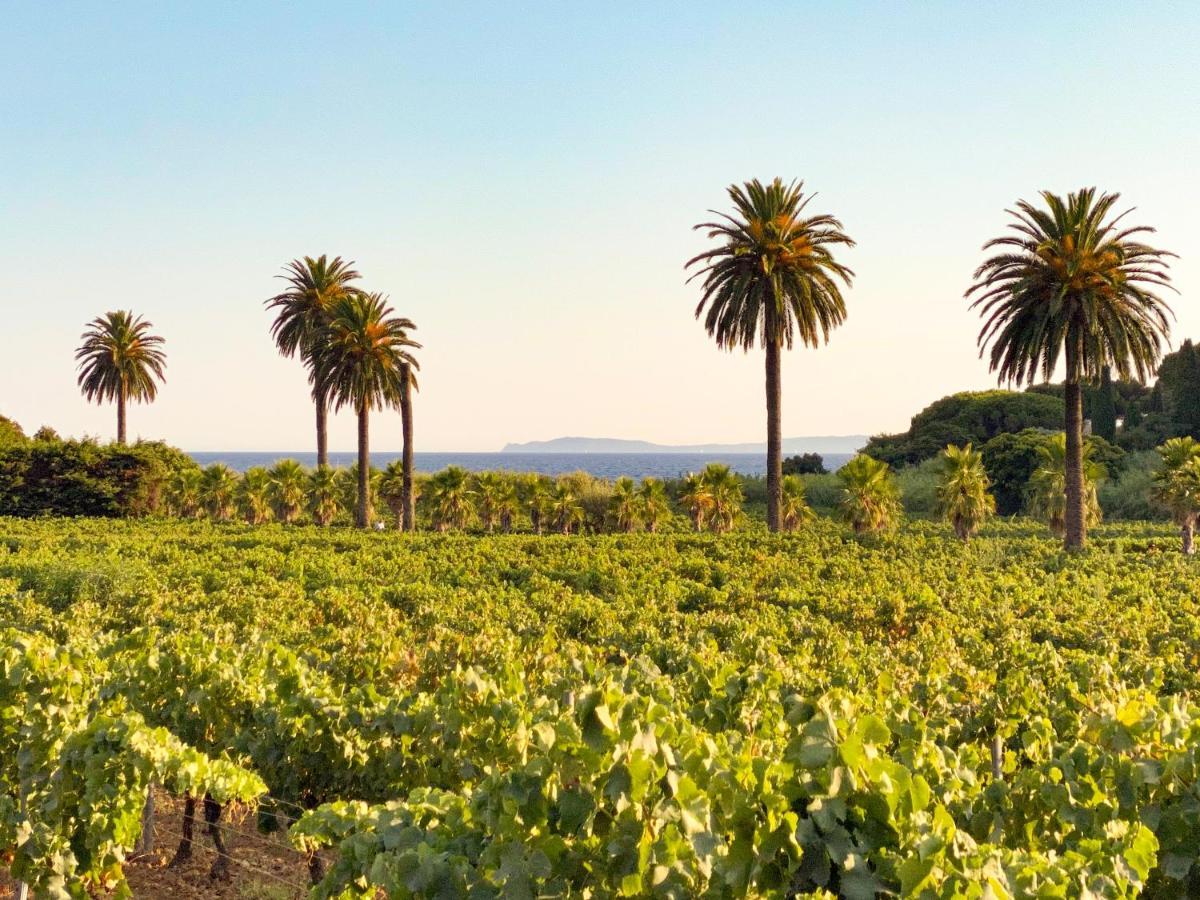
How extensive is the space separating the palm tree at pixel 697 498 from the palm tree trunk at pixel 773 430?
18.4ft

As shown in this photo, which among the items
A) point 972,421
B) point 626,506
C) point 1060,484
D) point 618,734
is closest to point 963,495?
point 1060,484

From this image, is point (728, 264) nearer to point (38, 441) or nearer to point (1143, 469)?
point (1143, 469)

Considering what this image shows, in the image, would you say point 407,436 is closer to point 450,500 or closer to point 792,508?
point 450,500

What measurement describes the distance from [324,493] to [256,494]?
3563mm

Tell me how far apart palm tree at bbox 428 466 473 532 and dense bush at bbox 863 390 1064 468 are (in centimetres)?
4466

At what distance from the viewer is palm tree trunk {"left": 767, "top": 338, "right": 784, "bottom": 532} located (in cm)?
3534

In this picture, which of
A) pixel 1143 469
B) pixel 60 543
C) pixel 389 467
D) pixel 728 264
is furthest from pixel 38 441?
pixel 1143 469

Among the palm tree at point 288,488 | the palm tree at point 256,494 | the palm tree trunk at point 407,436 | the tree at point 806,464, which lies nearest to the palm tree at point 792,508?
the palm tree trunk at point 407,436

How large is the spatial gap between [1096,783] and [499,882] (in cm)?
368

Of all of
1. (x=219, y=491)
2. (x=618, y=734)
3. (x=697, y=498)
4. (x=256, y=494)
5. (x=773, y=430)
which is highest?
(x=773, y=430)

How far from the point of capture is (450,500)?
148 ft

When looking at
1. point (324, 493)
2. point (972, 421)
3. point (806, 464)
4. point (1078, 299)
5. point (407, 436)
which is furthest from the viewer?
point (972, 421)

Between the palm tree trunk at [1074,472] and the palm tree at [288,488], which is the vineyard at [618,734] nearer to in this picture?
the palm tree trunk at [1074,472]

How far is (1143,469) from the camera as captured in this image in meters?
56.6
